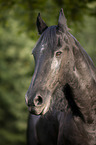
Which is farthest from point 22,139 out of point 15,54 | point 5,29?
point 5,29

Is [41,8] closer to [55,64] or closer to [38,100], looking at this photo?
A: [55,64]

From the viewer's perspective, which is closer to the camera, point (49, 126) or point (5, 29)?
point (49, 126)

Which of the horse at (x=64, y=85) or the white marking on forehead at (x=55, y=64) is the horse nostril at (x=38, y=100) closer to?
the horse at (x=64, y=85)

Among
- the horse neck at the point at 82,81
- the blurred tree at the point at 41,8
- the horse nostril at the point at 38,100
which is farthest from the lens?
the blurred tree at the point at 41,8

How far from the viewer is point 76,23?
7.07 ft

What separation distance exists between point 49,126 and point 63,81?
665 mm

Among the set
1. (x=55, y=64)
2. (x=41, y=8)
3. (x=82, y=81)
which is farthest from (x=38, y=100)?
(x=41, y=8)

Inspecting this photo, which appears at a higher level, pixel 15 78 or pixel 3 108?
pixel 15 78

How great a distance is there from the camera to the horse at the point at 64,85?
3.48 ft

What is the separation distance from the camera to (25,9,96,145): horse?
1.06m

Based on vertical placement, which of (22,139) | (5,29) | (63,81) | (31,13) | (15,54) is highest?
(5,29)

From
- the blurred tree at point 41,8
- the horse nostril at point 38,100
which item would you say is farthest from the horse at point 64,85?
the blurred tree at point 41,8

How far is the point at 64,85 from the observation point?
3.88ft

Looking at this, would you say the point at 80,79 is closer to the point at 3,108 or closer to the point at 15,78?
the point at 15,78
